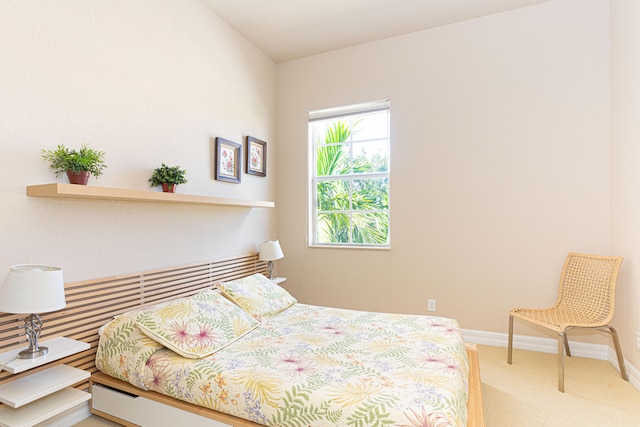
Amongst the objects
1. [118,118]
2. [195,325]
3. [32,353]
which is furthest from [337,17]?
[32,353]

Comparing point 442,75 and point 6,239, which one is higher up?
point 442,75

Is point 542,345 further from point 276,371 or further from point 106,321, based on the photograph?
point 106,321

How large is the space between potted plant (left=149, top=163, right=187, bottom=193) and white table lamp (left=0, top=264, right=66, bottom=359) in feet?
3.03

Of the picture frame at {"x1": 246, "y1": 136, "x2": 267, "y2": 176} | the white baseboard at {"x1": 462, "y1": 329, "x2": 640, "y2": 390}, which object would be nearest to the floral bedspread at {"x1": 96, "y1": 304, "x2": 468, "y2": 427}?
the white baseboard at {"x1": 462, "y1": 329, "x2": 640, "y2": 390}

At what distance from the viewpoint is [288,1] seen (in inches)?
112

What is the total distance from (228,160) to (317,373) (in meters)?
2.18

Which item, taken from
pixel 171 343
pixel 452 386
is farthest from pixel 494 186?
pixel 171 343

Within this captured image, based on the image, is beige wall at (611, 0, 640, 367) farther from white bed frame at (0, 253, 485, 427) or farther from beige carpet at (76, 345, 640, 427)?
white bed frame at (0, 253, 485, 427)

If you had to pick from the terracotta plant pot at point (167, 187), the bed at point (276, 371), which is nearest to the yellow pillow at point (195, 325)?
the bed at point (276, 371)

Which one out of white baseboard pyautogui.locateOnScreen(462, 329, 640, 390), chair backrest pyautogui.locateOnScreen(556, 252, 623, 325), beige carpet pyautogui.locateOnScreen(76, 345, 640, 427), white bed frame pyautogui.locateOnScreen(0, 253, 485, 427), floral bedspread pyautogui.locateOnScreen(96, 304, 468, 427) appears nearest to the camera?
floral bedspread pyautogui.locateOnScreen(96, 304, 468, 427)

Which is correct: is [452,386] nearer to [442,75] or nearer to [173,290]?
[173,290]

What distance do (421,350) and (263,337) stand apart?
3.15 feet

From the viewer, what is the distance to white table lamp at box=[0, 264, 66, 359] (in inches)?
55.7

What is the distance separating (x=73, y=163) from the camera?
5.73 feet
